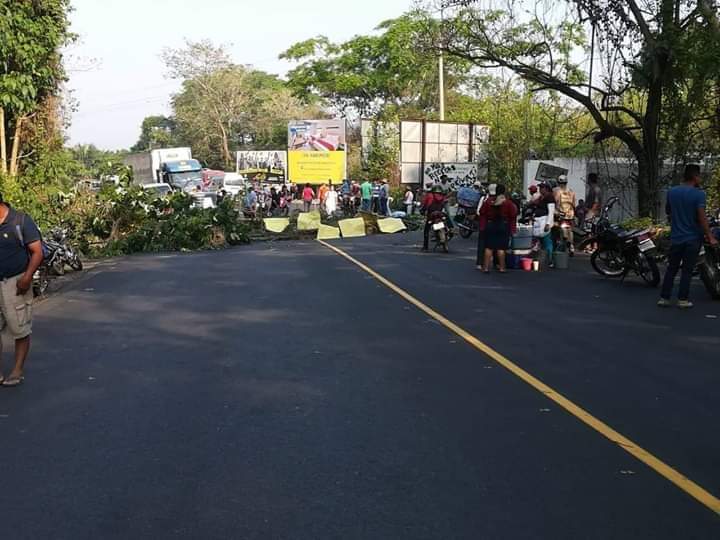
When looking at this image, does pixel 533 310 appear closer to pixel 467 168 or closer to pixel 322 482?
pixel 322 482

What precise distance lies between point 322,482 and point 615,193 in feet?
70.6

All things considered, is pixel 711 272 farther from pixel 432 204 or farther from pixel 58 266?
pixel 58 266

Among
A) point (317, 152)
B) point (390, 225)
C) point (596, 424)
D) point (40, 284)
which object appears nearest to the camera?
point (596, 424)

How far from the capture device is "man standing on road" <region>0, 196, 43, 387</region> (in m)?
7.70

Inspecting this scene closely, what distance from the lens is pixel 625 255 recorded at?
14906mm

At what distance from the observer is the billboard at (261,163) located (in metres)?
62.0

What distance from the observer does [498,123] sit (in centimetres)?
3844

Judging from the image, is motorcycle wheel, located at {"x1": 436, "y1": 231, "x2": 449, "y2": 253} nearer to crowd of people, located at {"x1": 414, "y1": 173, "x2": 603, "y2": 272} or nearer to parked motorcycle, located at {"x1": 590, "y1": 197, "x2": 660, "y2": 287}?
crowd of people, located at {"x1": 414, "y1": 173, "x2": 603, "y2": 272}

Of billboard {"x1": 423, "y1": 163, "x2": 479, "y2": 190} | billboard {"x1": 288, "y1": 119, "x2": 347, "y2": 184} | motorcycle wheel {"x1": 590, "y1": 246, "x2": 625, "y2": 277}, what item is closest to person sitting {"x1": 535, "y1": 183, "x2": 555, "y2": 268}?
motorcycle wheel {"x1": 590, "y1": 246, "x2": 625, "y2": 277}

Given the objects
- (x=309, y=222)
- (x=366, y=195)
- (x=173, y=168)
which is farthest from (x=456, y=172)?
(x=173, y=168)

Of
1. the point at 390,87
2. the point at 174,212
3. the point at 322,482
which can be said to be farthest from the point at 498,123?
the point at 322,482

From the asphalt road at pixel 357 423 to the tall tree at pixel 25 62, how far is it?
10.4 m

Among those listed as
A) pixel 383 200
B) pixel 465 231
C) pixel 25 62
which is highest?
pixel 25 62

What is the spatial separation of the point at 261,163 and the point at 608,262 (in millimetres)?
54572
